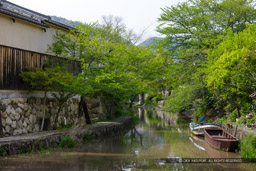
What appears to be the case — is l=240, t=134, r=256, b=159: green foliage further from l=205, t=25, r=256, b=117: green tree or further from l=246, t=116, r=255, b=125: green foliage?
l=205, t=25, r=256, b=117: green tree

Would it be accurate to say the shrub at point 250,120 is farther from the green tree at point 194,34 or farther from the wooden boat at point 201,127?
the green tree at point 194,34

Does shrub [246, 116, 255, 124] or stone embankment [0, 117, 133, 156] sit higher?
shrub [246, 116, 255, 124]

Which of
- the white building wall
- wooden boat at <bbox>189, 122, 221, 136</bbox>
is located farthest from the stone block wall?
wooden boat at <bbox>189, 122, 221, 136</bbox>

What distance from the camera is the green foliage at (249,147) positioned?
13.1m

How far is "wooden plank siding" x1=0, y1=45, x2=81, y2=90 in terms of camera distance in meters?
15.2

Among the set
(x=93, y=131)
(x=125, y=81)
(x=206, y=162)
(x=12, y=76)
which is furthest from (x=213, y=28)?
(x=12, y=76)

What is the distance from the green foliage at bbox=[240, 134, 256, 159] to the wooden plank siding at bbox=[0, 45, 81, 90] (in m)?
12.5

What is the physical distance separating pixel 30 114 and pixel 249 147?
1210 cm

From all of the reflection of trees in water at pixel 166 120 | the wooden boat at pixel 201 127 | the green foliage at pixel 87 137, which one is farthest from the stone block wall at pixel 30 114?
the reflection of trees in water at pixel 166 120

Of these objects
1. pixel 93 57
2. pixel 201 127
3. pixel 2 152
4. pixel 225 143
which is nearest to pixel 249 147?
pixel 225 143

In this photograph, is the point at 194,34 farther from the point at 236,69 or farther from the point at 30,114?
the point at 30,114

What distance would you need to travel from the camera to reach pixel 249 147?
1348cm

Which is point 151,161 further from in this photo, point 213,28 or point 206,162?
point 213,28

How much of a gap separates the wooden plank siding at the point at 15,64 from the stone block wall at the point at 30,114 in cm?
85
